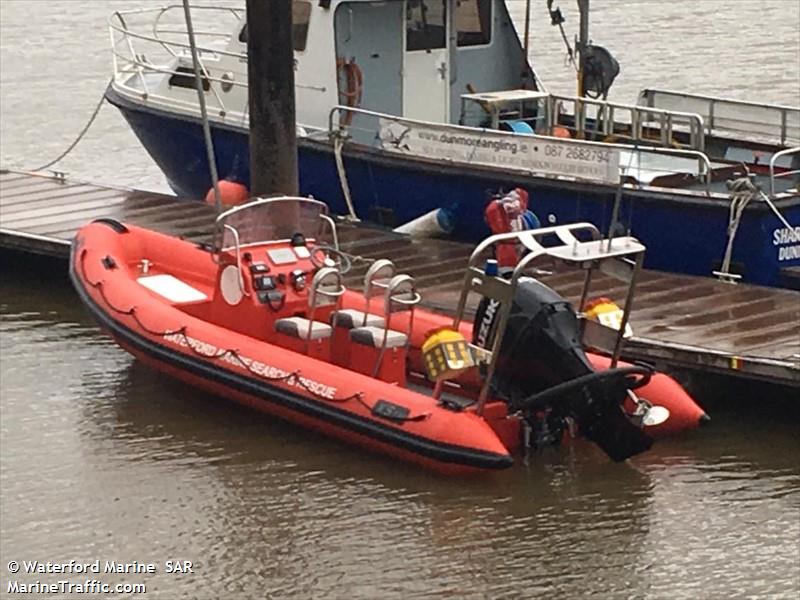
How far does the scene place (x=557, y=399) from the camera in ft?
28.2

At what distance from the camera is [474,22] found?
44.8 feet

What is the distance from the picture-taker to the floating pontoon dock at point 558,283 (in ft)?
31.6

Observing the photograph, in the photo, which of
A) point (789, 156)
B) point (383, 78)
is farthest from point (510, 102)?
point (789, 156)

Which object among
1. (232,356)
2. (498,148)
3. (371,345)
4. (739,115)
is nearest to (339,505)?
(371,345)

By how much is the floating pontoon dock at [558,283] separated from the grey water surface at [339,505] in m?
0.43

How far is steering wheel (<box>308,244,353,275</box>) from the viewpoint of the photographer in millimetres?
10188

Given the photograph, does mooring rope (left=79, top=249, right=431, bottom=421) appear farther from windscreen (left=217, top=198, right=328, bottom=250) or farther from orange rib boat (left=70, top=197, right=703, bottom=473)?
windscreen (left=217, top=198, right=328, bottom=250)

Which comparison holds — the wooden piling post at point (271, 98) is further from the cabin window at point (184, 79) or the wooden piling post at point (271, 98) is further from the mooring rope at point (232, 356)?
the cabin window at point (184, 79)

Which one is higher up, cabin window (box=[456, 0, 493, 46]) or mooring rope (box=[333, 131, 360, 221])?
cabin window (box=[456, 0, 493, 46])

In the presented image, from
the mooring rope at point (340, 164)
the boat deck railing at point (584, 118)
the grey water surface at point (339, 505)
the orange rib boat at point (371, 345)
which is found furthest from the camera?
the mooring rope at point (340, 164)

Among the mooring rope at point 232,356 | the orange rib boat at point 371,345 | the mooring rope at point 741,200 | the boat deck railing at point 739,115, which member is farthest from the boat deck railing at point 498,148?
the mooring rope at point 232,356

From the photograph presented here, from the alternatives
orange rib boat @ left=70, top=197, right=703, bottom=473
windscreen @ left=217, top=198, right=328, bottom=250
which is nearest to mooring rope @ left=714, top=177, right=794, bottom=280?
orange rib boat @ left=70, top=197, right=703, bottom=473

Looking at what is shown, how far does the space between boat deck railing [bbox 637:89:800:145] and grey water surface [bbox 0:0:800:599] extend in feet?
10.4

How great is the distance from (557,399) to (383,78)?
17.3 feet
